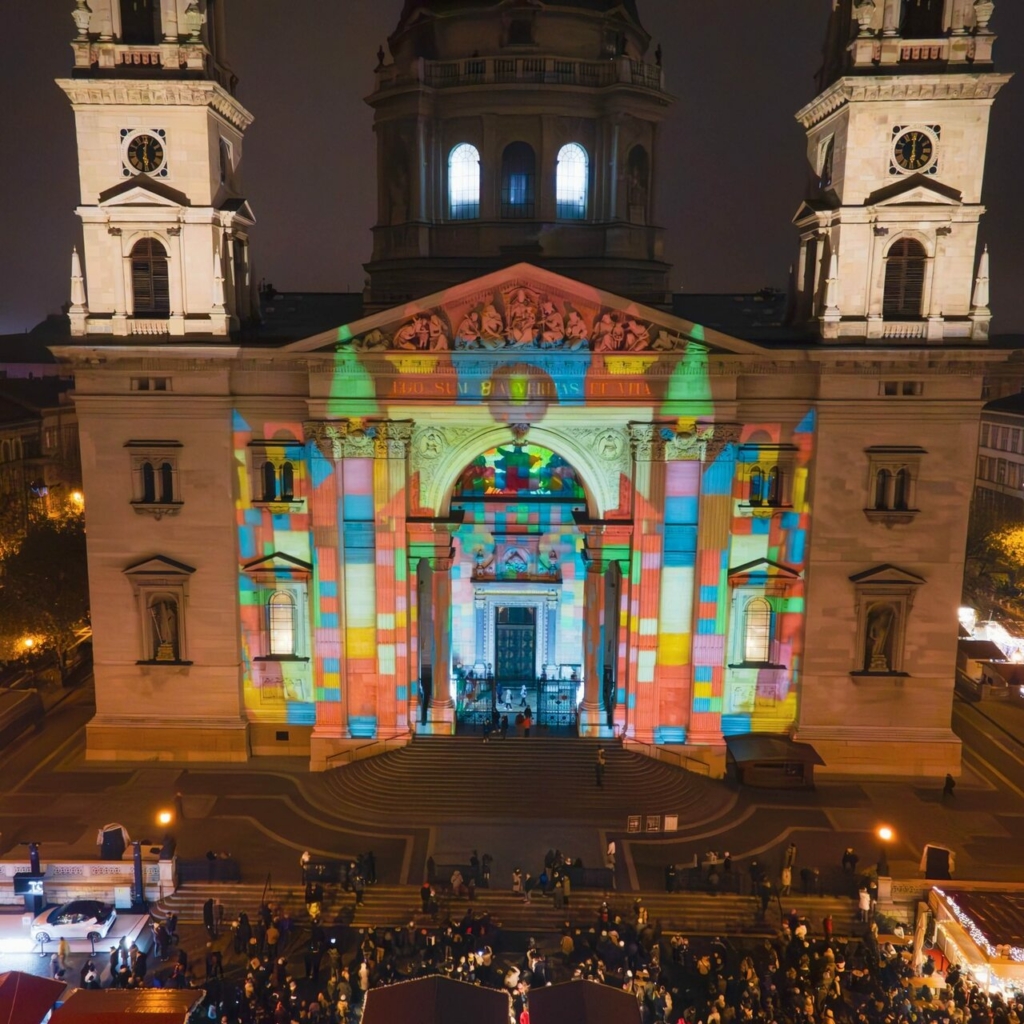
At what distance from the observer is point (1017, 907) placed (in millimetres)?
25844

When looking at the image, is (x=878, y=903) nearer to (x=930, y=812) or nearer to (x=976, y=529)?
(x=930, y=812)

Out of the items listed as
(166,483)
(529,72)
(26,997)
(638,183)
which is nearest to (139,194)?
(166,483)

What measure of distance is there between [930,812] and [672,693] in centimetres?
990

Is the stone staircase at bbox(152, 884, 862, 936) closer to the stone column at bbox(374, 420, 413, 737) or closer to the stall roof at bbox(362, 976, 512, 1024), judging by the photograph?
the stone column at bbox(374, 420, 413, 737)

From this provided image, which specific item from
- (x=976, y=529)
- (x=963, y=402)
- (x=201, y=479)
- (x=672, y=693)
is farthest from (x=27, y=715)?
(x=976, y=529)

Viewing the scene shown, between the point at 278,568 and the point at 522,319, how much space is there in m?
13.2

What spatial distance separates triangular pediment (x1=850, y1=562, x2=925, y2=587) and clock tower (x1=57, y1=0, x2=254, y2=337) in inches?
1000

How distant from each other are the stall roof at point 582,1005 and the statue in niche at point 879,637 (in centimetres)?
2021

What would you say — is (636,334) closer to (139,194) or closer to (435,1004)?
(139,194)

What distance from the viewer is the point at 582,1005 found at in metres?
18.6

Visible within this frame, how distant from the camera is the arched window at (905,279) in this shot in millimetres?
33812

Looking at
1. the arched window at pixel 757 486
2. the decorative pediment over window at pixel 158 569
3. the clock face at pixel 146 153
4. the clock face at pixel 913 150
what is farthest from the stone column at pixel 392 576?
the clock face at pixel 913 150

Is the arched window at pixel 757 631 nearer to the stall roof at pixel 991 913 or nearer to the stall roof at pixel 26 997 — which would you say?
the stall roof at pixel 991 913

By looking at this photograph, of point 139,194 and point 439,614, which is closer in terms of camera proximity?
point 139,194
